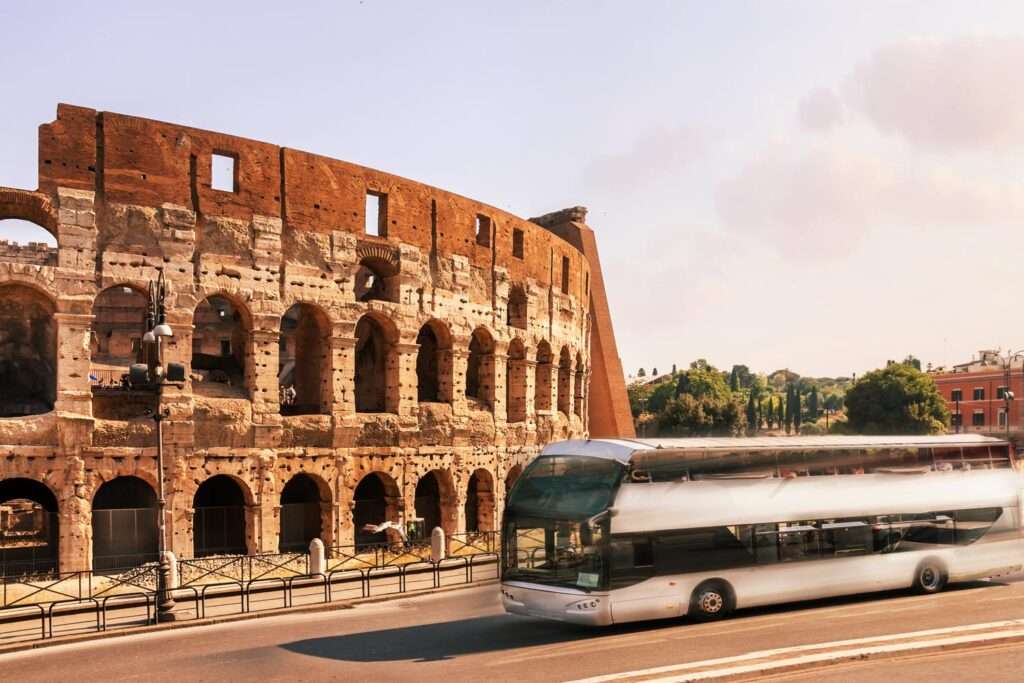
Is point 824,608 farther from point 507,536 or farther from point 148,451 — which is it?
point 148,451

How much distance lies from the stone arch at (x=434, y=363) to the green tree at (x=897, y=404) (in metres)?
57.1

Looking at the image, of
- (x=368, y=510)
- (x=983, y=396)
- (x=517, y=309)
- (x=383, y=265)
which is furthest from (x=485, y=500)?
(x=983, y=396)

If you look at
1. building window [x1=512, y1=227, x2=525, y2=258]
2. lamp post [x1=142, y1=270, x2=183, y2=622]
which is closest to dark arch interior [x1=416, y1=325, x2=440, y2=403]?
building window [x1=512, y1=227, x2=525, y2=258]

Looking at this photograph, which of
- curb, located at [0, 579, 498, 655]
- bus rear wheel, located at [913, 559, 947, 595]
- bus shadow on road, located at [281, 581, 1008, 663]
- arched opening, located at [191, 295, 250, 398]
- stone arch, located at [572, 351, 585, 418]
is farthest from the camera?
stone arch, located at [572, 351, 585, 418]

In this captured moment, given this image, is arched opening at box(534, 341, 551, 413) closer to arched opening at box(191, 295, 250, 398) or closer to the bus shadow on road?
arched opening at box(191, 295, 250, 398)

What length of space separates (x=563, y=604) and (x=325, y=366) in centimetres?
1600

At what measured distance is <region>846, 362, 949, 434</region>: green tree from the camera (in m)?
81.7

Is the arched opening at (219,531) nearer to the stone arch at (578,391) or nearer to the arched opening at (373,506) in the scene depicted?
the arched opening at (373,506)

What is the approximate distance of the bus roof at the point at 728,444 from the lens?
15742 millimetres

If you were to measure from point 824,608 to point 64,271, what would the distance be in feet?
64.4

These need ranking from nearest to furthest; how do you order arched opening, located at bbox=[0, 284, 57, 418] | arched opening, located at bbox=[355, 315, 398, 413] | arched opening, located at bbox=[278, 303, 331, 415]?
arched opening, located at bbox=[278, 303, 331, 415], arched opening, located at bbox=[355, 315, 398, 413], arched opening, located at bbox=[0, 284, 57, 418]

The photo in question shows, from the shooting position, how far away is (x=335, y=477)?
1144 inches

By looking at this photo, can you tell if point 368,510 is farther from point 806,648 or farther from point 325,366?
point 806,648

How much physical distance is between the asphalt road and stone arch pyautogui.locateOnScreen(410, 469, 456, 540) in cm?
1364
